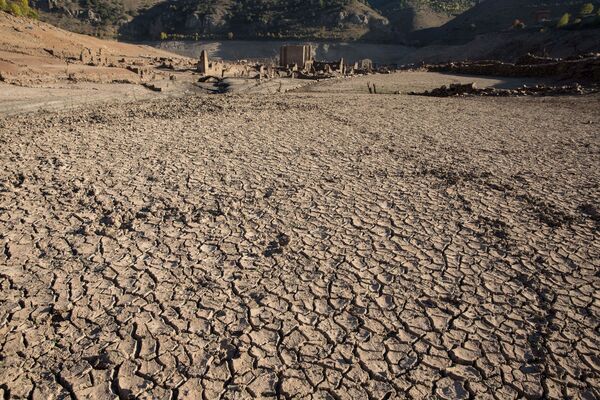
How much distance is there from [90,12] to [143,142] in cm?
7113

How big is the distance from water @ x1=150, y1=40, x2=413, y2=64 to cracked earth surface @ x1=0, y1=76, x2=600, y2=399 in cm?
5455

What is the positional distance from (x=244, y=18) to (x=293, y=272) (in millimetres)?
78841

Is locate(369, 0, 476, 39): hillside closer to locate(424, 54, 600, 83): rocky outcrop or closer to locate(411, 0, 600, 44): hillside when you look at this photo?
locate(411, 0, 600, 44): hillside

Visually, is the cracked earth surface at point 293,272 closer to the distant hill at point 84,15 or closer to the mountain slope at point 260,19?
the distant hill at point 84,15

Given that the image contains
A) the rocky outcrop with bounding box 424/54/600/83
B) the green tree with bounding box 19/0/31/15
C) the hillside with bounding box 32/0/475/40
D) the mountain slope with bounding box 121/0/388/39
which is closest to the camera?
the rocky outcrop with bounding box 424/54/600/83

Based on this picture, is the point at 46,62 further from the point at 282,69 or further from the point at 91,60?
the point at 282,69

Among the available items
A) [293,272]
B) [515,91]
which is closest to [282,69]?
[515,91]

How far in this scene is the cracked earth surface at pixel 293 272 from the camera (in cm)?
239

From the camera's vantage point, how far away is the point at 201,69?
1947 centimetres

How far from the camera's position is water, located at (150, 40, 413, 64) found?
57.4 meters

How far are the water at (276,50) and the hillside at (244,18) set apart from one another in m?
4.78

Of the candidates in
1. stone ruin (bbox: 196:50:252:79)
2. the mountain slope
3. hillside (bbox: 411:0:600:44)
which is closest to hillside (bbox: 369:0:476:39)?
the mountain slope

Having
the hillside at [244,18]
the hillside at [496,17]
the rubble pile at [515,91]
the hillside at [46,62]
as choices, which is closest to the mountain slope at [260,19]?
the hillside at [244,18]

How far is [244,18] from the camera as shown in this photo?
72.8 meters
